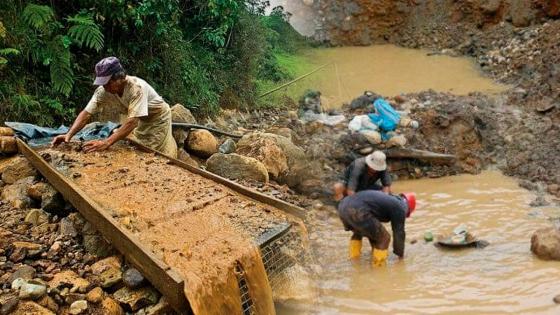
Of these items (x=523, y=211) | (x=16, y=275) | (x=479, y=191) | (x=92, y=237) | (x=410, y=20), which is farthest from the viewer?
(x=410, y=20)

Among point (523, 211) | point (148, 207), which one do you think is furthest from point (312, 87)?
point (148, 207)

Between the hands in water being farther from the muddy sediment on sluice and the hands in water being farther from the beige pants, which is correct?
the beige pants

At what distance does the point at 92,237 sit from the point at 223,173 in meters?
1.99

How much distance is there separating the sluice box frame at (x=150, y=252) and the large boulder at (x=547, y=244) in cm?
263

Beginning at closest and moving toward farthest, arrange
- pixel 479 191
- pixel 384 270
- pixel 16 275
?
pixel 16 275
pixel 384 270
pixel 479 191

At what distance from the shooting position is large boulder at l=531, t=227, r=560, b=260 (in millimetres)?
5105

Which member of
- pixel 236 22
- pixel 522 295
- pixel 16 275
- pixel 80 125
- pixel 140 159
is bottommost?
pixel 522 295

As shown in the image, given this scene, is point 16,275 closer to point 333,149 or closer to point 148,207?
point 148,207

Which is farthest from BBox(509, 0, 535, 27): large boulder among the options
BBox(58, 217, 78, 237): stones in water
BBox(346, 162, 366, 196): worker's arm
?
BBox(58, 217, 78, 237): stones in water

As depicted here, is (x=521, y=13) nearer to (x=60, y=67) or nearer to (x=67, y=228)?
(x=60, y=67)

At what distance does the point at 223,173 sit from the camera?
5.86 meters

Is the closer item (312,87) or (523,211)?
(523,211)

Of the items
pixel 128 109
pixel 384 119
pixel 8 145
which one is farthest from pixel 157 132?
pixel 384 119

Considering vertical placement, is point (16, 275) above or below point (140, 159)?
below
